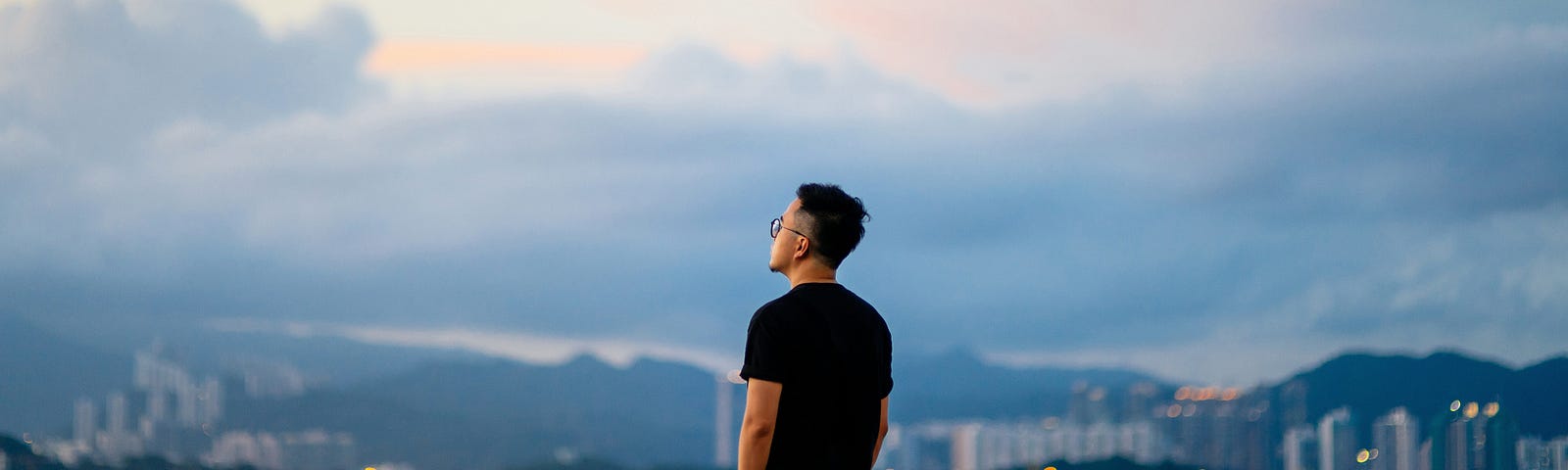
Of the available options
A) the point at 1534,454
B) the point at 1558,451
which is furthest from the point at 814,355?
the point at 1558,451

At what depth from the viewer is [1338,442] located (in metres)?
53.8

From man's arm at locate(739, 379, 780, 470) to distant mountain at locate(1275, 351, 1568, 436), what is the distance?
154ft

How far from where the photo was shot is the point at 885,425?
3023mm

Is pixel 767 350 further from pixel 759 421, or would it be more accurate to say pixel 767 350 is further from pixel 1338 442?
pixel 1338 442

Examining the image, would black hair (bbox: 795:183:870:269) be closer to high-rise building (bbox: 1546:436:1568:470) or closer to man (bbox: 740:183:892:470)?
man (bbox: 740:183:892:470)

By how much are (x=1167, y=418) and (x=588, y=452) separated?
90.2 ft

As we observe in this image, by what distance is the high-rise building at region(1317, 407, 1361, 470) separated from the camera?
52.4 m

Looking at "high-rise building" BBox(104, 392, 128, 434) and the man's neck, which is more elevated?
"high-rise building" BBox(104, 392, 128, 434)

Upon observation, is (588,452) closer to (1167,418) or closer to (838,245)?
(1167,418)

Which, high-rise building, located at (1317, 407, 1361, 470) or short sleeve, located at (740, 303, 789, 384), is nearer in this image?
short sleeve, located at (740, 303, 789, 384)

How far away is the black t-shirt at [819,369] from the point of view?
2.59m

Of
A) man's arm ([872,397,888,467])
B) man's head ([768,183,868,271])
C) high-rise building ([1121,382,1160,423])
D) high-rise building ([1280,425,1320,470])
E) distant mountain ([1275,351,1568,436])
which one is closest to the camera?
man's head ([768,183,868,271])

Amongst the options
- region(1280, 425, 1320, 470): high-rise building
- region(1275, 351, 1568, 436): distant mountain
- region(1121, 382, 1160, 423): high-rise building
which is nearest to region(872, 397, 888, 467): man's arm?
region(1275, 351, 1568, 436): distant mountain

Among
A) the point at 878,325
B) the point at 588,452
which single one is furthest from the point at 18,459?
the point at 878,325
